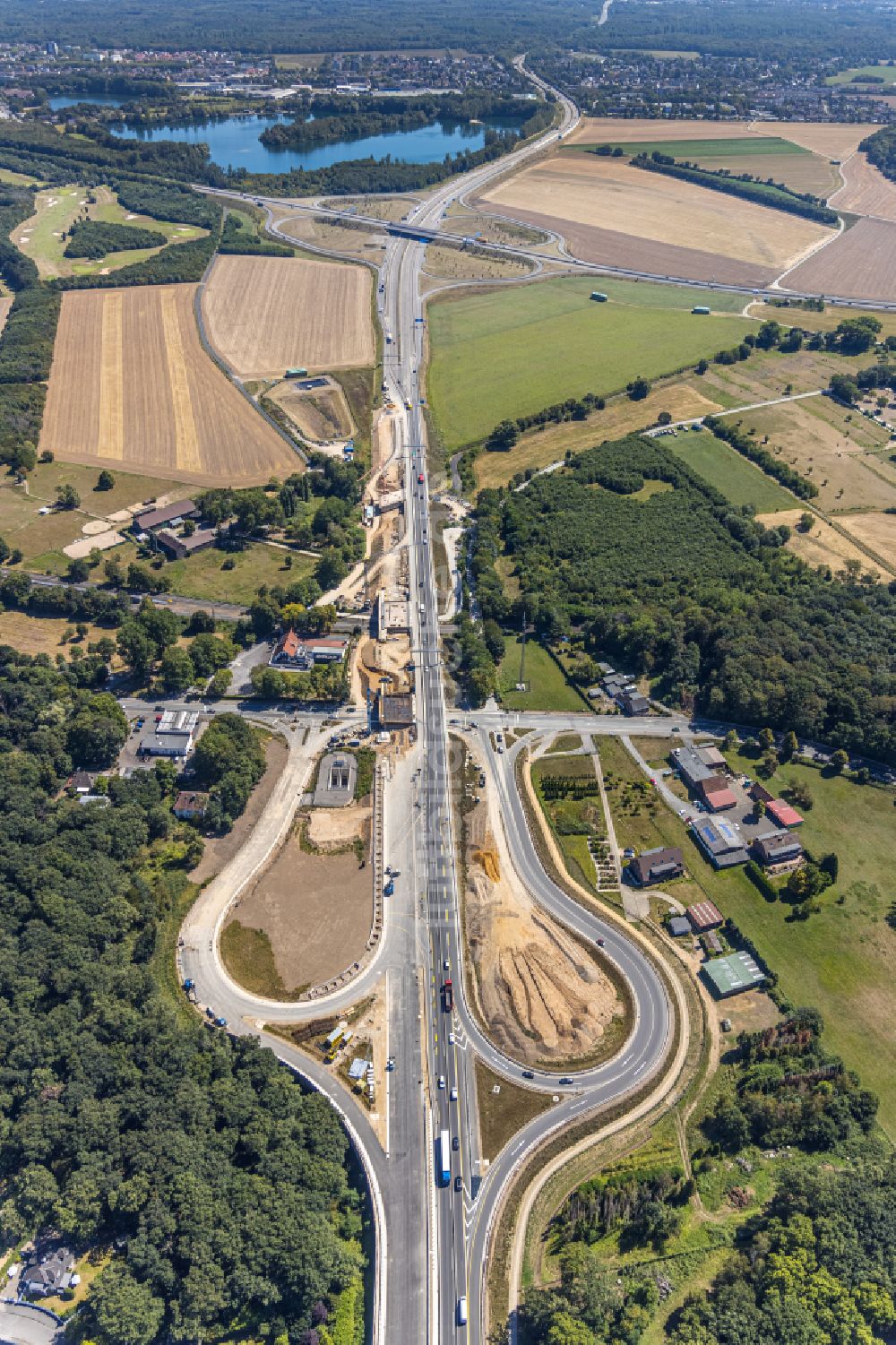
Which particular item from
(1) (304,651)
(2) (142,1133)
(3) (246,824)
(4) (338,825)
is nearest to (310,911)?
(4) (338,825)

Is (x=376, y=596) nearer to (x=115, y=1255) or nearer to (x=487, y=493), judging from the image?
(x=487, y=493)

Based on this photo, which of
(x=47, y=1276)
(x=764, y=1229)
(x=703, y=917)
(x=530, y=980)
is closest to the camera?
(x=47, y=1276)

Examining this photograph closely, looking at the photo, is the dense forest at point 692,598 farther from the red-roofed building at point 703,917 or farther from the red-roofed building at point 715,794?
the red-roofed building at point 703,917

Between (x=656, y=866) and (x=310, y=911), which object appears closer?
(x=310, y=911)

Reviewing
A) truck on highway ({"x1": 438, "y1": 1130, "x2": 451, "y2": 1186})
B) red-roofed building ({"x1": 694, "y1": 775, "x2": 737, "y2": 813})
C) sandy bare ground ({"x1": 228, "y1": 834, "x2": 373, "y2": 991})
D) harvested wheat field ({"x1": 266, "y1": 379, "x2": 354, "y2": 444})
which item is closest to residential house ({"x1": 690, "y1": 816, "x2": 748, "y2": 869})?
red-roofed building ({"x1": 694, "y1": 775, "x2": 737, "y2": 813})

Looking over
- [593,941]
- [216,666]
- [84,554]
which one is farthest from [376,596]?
[593,941]

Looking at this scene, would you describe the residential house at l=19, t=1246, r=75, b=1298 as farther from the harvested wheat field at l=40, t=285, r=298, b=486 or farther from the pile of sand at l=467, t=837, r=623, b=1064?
the harvested wheat field at l=40, t=285, r=298, b=486

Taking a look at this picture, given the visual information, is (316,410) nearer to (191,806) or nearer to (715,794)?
(191,806)
